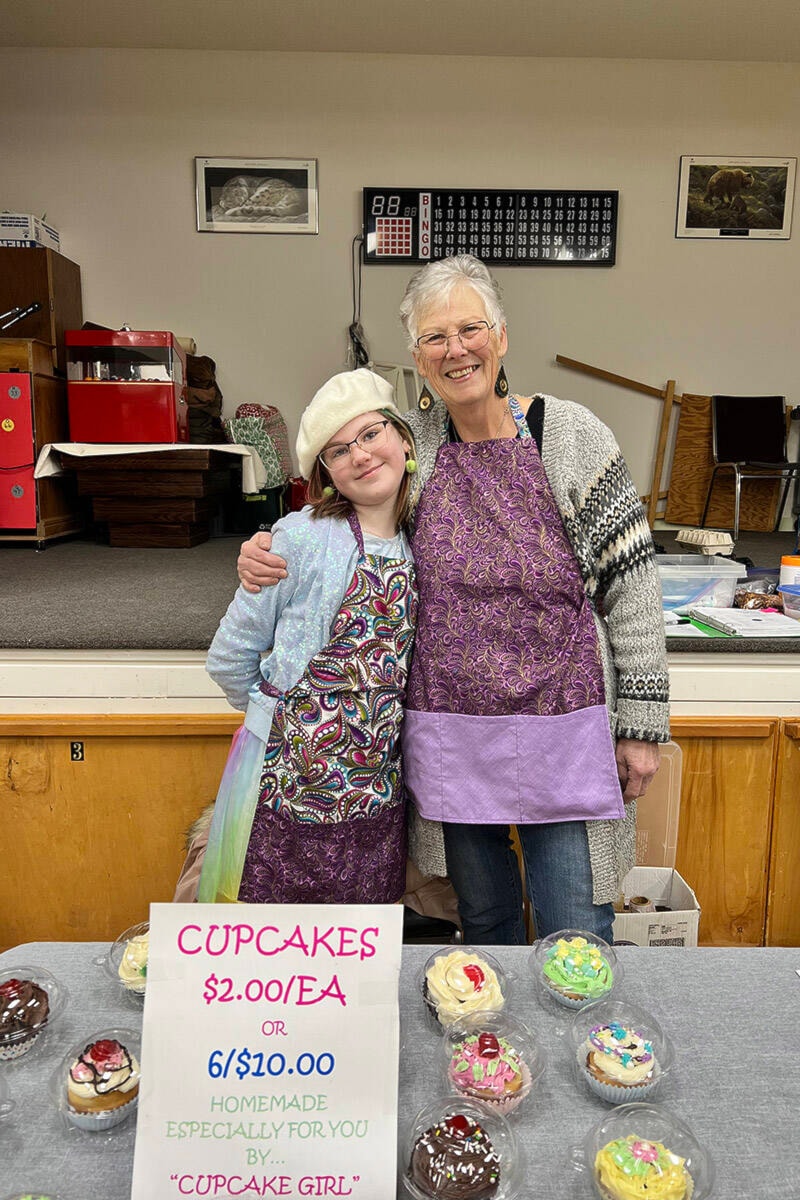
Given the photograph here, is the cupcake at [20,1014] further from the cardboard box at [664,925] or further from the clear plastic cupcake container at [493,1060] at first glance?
the cardboard box at [664,925]

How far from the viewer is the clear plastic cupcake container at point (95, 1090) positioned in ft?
2.00

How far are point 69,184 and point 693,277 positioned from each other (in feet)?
12.0

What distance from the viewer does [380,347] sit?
4840mm

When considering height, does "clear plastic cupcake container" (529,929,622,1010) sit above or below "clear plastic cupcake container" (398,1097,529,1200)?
below

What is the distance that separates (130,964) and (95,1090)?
0.15 m

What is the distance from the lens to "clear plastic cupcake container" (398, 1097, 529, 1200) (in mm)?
558

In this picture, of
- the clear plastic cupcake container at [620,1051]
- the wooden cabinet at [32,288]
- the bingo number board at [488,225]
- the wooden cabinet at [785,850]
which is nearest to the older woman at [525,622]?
the clear plastic cupcake container at [620,1051]

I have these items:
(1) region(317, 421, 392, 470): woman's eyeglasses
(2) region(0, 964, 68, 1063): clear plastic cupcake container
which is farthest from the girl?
(2) region(0, 964, 68, 1063): clear plastic cupcake container

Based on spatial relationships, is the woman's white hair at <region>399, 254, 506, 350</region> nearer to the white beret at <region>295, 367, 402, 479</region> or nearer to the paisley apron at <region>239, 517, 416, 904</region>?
the white beret at <region>295, 367, 402, 479</region>

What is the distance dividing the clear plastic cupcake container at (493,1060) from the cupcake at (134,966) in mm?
283

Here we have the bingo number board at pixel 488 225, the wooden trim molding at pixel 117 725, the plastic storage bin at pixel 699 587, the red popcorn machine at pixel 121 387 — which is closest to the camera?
the wooden trim molding at pixel 117 725

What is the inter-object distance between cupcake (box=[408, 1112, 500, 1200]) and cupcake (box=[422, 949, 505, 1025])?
12 cm

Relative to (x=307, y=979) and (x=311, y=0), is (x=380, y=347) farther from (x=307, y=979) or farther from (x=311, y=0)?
(x=307, y=979)

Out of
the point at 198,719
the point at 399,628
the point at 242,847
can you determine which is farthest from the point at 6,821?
the point at 399,628
